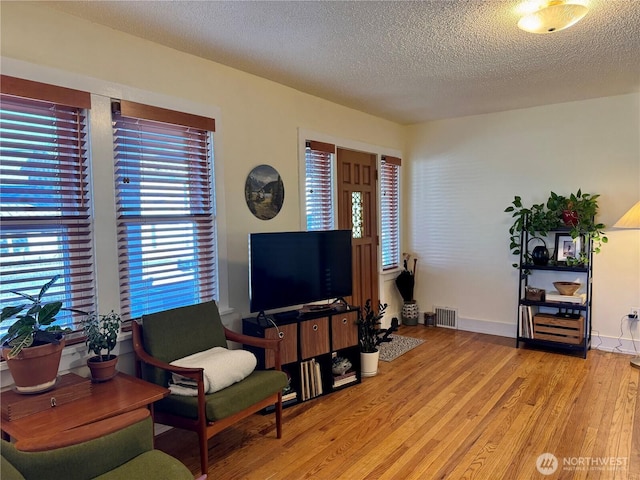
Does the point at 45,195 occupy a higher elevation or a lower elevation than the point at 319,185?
lower

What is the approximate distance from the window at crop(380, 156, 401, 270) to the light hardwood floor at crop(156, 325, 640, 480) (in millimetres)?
1649

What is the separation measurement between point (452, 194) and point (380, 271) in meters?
1.30

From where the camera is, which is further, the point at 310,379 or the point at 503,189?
the point at 503,189

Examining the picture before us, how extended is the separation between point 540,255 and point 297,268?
8.68 ft

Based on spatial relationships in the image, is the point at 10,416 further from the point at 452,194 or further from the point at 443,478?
the point at 452,194

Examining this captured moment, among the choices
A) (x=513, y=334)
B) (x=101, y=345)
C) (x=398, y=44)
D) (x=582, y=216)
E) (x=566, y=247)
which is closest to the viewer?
(x=101, y=345)

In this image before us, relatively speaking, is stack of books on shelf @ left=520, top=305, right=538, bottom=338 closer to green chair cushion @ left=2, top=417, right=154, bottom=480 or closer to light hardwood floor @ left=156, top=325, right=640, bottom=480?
light hardwood floor @ left=156, top=325, right=640, bottom=480

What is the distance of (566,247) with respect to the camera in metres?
4.41

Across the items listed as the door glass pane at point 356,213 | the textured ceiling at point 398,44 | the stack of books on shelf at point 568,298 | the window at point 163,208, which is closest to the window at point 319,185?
the door glass pane at point 356,213

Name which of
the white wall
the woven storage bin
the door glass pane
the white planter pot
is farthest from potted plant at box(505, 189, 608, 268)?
the white planter pot

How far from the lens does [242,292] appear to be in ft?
11.2

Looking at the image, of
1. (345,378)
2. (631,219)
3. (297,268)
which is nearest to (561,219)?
(631,219)

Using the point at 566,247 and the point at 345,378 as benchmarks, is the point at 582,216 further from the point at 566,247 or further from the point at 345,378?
the point at 345,378

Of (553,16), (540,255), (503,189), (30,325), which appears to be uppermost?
(553,16)
